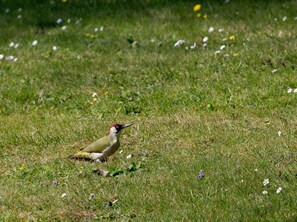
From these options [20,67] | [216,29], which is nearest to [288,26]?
[216,29]

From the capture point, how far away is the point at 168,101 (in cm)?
946

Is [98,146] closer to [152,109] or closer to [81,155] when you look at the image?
[81,155]

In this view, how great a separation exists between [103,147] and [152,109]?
158 centimetres

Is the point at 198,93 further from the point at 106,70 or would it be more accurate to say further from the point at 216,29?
the point at 216,29

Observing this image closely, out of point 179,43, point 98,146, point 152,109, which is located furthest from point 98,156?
point 179,43

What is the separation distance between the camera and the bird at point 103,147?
7891mm

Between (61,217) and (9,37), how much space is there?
6546mm

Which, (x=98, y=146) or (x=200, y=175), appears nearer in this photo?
(x=200, y=175)

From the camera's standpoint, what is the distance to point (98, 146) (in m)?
7.90

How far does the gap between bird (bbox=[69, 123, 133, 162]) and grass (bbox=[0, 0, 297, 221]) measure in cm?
11

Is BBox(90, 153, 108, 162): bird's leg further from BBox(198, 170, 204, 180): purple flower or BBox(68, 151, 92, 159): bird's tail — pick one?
BBox(198, 170, 204, 180): purple flower

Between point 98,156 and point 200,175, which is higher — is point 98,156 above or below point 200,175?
below

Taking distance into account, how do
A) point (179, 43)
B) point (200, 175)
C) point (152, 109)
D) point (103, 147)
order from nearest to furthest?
1. point (200, 175)
2. point (103, 147)
3. point (152, 109)
4. point (179, 43)

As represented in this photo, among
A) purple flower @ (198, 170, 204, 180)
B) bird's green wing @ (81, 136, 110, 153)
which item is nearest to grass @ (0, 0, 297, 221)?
purple flower @ (198, 170, 204, 180)
